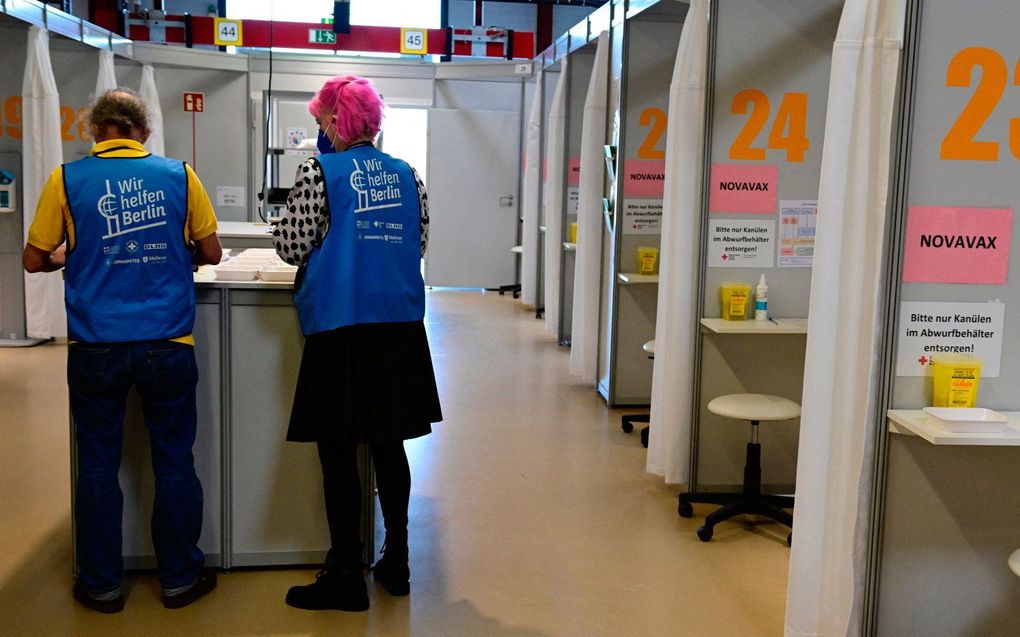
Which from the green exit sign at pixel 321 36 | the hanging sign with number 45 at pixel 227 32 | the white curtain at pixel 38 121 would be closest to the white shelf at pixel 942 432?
the white curtain at pixel 38 121

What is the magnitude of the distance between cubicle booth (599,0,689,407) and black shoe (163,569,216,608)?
3.06m

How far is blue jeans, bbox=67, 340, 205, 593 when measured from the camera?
2.99 m

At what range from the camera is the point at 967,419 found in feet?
7.86

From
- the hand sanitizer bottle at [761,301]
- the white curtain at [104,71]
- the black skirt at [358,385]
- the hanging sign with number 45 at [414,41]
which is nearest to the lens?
the black skirt at [358,385]

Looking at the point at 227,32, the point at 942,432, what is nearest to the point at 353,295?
the point at 942,432

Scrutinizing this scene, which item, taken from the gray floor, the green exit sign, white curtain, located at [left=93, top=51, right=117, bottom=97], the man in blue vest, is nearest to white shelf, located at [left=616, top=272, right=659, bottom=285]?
the gray floor

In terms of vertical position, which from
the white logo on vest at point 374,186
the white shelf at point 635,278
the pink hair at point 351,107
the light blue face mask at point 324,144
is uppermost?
the pink hair at point 351,107

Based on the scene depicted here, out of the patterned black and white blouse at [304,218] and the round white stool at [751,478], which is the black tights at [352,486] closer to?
the patterned black and white blouse at [304,218]

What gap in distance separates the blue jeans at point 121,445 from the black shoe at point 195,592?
0.12ft

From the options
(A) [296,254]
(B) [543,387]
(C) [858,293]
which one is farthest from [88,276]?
(B) [543,387]

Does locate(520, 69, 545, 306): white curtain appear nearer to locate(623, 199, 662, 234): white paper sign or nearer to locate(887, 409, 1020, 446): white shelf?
locate(623, 199, 662, 234): white paper sign

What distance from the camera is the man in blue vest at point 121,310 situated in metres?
2.94

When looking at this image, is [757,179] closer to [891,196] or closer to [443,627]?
[891,196]

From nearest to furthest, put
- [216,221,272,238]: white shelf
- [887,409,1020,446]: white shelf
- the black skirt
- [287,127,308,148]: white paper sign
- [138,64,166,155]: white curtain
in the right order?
[887,409,1020,446]: white shelf → the black skirt → [216,221,272,238]: white shelf → [138,64,166,155]: white curtain → [287,127,308,148]: white paper sign
